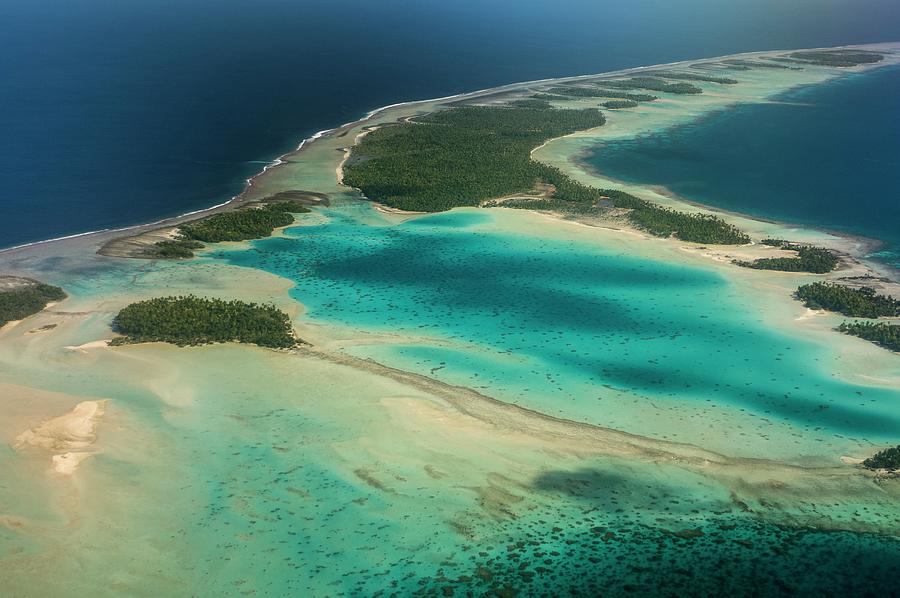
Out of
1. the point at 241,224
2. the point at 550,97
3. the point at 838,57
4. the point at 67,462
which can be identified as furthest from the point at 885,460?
the point at 838,57

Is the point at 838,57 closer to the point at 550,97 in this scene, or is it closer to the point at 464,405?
the point at 550,97

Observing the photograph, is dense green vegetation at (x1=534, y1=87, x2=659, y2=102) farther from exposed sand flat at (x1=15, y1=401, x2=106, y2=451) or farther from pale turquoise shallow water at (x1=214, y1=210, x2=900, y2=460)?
exposed sand flat at (x1=15, y1=401, x2=106, y2=451)

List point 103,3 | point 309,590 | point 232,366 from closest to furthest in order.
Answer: point 309,590 < point 232,366 < point 103,3

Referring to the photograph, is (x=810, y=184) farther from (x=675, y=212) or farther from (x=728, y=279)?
(x=728, y=279)

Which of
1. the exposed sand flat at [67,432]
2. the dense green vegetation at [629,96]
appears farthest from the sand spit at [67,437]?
the dense green vegetation at [629,96]

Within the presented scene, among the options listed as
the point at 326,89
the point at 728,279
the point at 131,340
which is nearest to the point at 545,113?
the point at 326,89

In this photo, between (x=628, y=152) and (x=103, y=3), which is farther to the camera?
(x=103, y=3)
